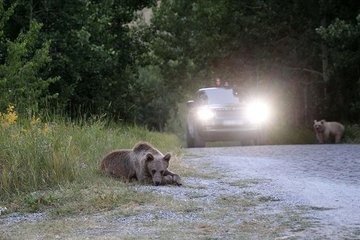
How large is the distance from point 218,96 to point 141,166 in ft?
40.8

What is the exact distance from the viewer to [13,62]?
17.6 meters

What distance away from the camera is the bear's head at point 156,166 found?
9.72 meters

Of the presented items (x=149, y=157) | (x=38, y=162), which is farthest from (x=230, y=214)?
(x=38, y=162)

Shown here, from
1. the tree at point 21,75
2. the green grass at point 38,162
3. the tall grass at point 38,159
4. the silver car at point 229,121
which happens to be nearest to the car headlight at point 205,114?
the silver car at point 229,121

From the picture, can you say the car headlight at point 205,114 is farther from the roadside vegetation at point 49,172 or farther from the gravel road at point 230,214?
the gravel road at point 230,214

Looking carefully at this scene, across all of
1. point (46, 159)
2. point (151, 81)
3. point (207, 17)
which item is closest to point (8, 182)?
point (46, 159)

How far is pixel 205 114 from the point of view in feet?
70.1

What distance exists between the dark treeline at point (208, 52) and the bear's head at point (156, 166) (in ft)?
23.7

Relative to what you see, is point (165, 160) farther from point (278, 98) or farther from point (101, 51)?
point (278, 98)

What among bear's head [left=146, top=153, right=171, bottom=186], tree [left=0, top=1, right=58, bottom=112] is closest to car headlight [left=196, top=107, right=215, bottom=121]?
tree [left=0, top=1, right=58, bottom=112]

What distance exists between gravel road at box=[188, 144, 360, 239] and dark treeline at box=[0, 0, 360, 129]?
549 cm

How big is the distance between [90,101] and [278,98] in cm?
944

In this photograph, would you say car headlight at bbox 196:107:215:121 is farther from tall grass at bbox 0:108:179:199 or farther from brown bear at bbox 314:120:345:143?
tall grass at bbox 0:108:179:199

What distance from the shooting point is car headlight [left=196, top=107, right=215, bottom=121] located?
2127 centimetres
